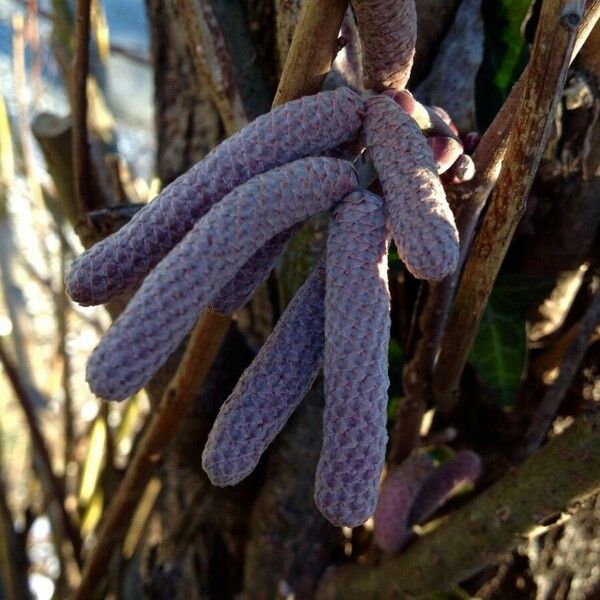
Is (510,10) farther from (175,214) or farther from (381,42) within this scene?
(175,214)

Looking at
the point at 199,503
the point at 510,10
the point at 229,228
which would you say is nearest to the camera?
the point at 229,228

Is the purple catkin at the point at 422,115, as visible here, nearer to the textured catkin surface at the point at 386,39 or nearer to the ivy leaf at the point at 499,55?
the textured catkin surface at the point at 386,39

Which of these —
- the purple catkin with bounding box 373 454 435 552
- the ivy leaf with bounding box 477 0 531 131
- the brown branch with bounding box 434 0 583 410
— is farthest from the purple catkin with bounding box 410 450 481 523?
the ivy leaf with bounding box 477 0 531 131

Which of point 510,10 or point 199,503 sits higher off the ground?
point 510,10

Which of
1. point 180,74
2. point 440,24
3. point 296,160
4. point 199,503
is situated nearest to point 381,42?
point 296,160

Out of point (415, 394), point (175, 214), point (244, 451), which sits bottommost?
point (415, 394)

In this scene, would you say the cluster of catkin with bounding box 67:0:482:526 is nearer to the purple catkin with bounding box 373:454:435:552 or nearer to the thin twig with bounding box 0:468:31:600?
the purple catkin with bounding box 373:454:435:552
